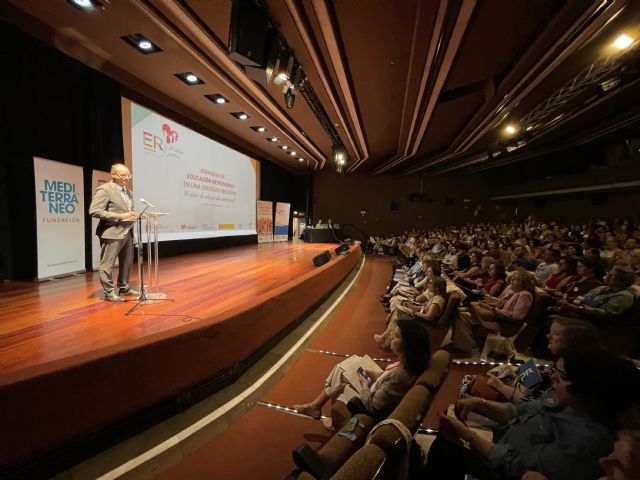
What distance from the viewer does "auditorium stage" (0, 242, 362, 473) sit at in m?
1.28

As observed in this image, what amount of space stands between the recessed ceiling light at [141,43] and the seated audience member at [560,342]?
16.4ft

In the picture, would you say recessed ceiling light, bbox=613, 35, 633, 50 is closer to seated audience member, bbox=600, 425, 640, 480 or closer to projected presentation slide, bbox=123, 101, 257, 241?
seated audience member, bbox=600, 425, 640, 480

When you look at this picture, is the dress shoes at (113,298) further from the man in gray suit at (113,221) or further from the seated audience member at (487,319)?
the seated audience member at (487,319)

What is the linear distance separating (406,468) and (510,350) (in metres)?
2.23

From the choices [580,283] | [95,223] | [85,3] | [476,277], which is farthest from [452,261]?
[85,3]

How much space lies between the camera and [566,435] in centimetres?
112

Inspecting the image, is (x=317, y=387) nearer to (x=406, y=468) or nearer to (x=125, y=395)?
(x=125, y=395)

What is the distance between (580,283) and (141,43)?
19.3 ft

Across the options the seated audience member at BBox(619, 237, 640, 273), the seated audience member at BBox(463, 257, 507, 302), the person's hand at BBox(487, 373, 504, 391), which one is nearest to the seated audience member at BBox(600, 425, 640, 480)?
the person's hand at BBox(487, 373, 504, 391)

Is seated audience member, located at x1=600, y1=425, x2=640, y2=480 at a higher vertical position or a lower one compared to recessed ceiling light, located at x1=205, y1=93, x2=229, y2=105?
lower

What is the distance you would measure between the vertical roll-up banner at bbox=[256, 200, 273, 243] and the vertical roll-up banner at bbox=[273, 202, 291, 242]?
44 cm

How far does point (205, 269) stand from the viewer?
15.8 ft

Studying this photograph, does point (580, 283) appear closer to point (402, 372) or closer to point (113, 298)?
point (402, 372)

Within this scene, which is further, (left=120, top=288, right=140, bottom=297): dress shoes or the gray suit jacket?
(left=120, top=288, right=140, bottom=297): dress shoes
